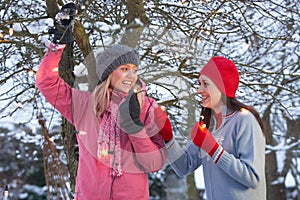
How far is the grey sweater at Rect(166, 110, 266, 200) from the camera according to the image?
156 centimetres

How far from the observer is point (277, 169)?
254 inches

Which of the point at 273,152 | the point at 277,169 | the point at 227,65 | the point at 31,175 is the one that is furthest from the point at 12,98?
the point at 277,169

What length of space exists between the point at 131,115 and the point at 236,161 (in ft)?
1.22

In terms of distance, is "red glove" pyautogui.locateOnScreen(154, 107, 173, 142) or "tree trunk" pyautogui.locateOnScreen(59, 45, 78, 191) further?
"tree trunk" pyautogui.locateOnScreen(59, 45, 78, 191)

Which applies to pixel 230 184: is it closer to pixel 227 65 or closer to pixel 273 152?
pixel 227 65

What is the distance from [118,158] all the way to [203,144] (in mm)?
298

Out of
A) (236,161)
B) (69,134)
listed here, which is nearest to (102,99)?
(236,161)

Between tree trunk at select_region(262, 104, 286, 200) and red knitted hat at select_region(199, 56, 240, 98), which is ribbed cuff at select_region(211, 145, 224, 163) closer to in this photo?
red knitted hat at select_region(199, 56, 240, 98)

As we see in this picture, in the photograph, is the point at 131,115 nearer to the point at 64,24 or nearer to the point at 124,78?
the point at 124,78

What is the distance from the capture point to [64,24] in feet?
5.17

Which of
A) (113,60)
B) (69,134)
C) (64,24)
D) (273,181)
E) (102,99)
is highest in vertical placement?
(64,24)

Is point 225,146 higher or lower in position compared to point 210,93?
lower

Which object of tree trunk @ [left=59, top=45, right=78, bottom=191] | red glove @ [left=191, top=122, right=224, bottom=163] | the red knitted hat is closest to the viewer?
red glove @ [left=191, top=122, right=224, bottom=163]

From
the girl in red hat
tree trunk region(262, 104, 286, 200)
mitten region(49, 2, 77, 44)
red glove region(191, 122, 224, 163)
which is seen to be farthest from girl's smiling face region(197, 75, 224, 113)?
tree trunk region(262, 104, 286, 200)
